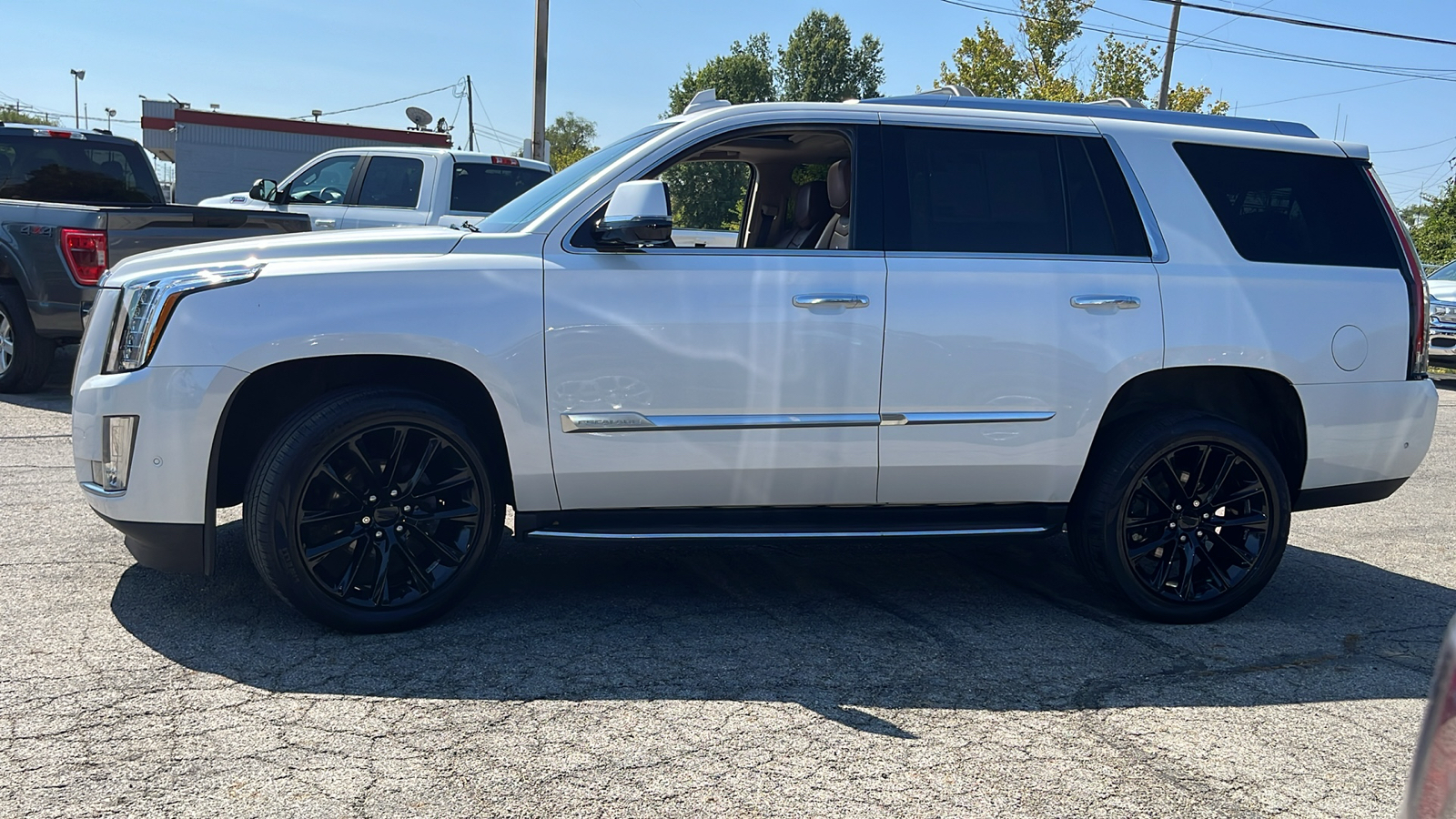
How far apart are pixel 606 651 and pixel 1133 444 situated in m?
2.12

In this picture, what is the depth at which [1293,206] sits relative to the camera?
4.85m

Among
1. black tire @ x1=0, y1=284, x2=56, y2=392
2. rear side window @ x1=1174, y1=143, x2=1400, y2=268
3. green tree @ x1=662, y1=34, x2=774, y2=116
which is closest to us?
rear side window @ x1=1174, y1=143, x2=1400, y2=268

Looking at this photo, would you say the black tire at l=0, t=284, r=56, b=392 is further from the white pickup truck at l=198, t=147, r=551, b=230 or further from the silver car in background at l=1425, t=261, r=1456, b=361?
the silver car in background at l=1425, t=261, r=1456, b=361

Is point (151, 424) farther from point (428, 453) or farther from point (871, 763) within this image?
point (871, 763)

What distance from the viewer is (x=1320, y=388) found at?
4.77 m

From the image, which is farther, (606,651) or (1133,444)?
(1133,444)

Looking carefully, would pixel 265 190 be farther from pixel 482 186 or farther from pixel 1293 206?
pixel 1293 206

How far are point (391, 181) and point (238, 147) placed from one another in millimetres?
28216

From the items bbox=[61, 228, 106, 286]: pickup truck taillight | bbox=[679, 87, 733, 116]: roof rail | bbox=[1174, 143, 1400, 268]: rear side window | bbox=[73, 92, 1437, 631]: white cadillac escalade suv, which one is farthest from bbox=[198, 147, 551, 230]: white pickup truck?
bbox=[1174, 143, 1400, 268]: rear side window

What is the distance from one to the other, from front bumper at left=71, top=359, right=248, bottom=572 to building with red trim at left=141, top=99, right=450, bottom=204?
34240 millimetres

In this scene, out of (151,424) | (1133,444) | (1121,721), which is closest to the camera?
(1121,721)

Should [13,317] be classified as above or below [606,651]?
above

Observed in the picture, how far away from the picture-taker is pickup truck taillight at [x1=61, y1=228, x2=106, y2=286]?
856 cm

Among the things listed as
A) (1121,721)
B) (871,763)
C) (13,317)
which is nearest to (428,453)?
(871,763)
